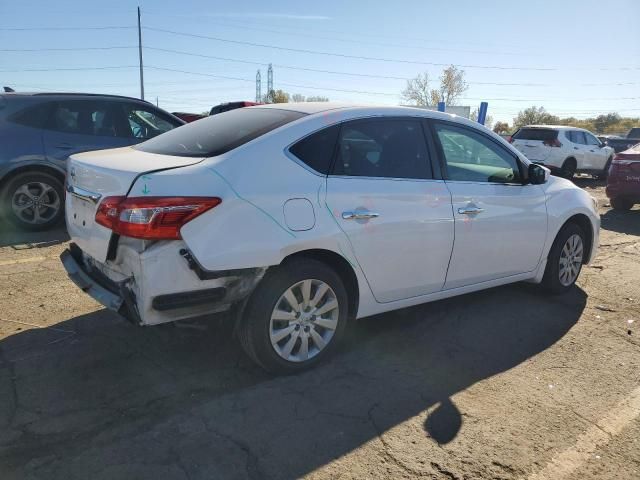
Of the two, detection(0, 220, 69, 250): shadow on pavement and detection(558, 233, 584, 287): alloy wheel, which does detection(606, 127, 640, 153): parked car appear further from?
detection(0, 220, 69, 250): shadow on pavement

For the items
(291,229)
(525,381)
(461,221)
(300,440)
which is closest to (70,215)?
(291,229)

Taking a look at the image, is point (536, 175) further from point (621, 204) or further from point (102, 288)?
point (621, 204)

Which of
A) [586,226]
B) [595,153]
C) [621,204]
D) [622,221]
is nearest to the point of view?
[586,226]

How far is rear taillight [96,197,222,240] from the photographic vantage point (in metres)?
2.65

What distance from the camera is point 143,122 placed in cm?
723

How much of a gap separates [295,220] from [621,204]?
9.77m

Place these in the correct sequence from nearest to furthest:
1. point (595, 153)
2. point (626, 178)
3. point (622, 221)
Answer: point (622, 221) < point (626, 178) < point (595, 153)

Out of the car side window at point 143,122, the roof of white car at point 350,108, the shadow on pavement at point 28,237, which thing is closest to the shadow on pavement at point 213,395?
the roof of white car at point 350,108

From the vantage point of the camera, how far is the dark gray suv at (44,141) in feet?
20.2

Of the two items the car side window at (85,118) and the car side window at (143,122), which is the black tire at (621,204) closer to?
the car side window at (143,122)

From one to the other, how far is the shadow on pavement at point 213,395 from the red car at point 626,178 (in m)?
6.86

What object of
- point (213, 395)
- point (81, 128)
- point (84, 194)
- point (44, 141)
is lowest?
point (213, 395)

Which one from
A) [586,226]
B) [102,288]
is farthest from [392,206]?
[586,226]

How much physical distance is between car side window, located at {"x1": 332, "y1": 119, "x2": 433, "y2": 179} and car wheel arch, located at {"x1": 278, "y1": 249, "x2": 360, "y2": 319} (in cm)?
52
